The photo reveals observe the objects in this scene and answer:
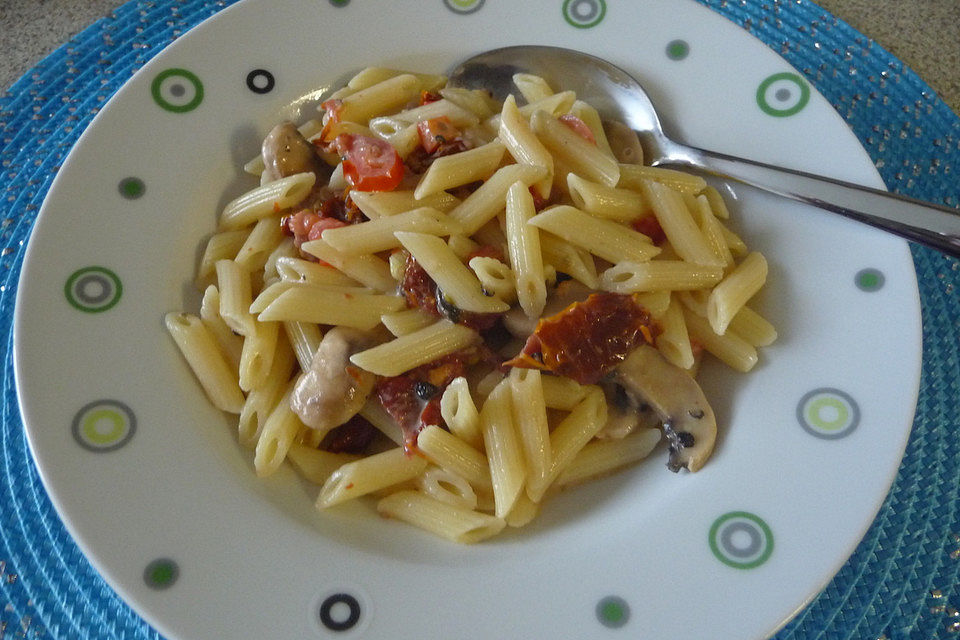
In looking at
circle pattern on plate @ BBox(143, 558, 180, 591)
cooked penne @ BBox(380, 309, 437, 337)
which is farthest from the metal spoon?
circle pattern on plate @ BBox(143, 558, 180, 591)

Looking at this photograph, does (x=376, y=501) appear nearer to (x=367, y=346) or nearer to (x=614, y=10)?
(x=367, y=346)

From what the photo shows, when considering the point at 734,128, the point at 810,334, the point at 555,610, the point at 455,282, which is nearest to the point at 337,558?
the point at 555,610

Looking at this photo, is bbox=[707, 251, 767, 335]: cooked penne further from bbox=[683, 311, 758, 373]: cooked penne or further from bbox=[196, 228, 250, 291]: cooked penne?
bbox=[196, 228, 250, 291]: cooked penne

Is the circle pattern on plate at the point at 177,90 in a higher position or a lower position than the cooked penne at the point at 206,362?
higher

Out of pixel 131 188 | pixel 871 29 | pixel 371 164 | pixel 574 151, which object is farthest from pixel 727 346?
pixel 871 29

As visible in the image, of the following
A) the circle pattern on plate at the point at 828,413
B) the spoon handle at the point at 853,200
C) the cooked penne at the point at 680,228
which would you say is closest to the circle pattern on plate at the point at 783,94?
the spoon handle at the point at 853,200

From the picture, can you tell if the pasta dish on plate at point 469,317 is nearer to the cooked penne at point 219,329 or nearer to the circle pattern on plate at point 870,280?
the cooked penne at point 219,329

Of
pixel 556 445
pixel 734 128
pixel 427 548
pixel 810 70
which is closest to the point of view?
pixel 427 548
